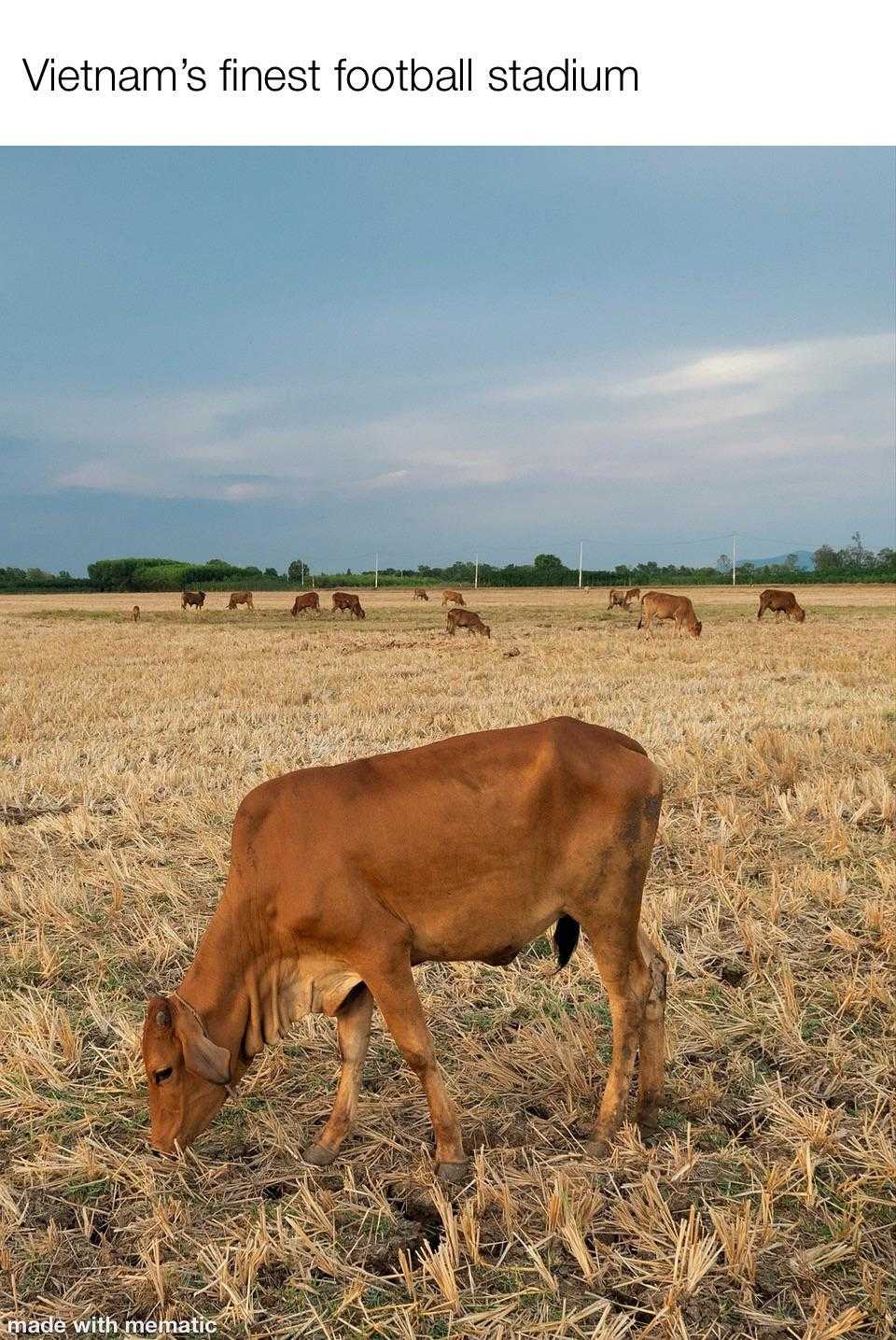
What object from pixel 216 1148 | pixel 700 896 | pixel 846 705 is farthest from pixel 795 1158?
pixel 846 705

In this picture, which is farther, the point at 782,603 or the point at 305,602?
the point at 305,602

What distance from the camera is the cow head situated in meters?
3.53

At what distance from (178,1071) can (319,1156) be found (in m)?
0.78

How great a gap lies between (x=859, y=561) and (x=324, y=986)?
412 feet

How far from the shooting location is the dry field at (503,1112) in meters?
3.20

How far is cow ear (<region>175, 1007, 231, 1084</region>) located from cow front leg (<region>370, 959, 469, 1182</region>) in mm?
628

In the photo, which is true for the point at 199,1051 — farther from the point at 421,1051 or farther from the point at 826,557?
the point at 826,557

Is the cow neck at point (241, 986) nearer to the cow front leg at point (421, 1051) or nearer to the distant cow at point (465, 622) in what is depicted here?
the cow front leg at point (421, 1051)

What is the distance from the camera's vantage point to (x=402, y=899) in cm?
379

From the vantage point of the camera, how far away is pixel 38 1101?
171 inches

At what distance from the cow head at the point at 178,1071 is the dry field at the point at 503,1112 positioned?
28cm

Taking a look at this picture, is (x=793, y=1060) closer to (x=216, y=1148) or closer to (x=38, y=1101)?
(x=216, y=1148)

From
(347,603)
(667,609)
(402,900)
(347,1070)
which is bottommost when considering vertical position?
(347,1070)

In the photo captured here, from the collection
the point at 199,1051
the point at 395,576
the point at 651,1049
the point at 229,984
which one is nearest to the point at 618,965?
the point at 651,1049
